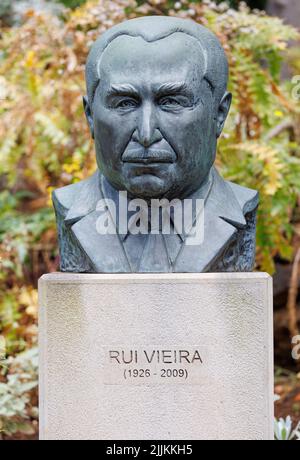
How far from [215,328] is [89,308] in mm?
631

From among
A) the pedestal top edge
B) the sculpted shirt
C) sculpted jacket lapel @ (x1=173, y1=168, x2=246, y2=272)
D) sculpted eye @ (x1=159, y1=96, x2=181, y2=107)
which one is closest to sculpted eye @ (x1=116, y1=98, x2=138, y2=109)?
sculpted eye @ (x1=159, y1=96, x2=181, y2=107)

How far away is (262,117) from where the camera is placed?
21.1ft

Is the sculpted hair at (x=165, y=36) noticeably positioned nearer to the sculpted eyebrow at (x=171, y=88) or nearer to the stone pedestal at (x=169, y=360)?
the sculpted eyebrow at (x=171, y=88)

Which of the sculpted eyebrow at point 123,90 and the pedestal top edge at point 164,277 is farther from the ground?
the sculpted eyebrow at point 123,90

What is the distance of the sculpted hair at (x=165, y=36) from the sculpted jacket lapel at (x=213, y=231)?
0.53 metres

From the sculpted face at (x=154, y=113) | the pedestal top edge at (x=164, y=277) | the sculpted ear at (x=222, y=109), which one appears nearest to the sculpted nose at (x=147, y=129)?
the sculpted face at (x=154, y=113)

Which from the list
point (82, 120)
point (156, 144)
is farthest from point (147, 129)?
point (82, 120)

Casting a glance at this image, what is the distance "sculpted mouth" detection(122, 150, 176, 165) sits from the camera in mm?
3688

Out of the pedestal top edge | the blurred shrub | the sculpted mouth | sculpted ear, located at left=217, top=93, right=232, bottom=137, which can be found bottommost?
the blurred shrub

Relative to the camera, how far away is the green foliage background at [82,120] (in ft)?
20.4

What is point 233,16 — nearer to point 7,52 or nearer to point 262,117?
point 262,117

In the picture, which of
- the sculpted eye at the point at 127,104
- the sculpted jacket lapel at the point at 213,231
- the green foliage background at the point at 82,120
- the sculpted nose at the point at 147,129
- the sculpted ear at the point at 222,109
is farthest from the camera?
the green foliage background at the point at 82,120

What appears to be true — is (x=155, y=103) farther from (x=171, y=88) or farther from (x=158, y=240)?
(x=158, y=240)

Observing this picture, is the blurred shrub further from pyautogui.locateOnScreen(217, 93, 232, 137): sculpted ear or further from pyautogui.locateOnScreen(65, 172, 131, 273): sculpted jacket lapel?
pyautogui.locateOnScreen(217, 93, 232, 137): sculpted ear
